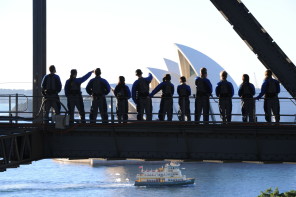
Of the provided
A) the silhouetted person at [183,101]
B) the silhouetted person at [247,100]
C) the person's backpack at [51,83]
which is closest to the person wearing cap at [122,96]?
the silhouetted person at [183,101]

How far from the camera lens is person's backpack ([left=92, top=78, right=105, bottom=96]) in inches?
816

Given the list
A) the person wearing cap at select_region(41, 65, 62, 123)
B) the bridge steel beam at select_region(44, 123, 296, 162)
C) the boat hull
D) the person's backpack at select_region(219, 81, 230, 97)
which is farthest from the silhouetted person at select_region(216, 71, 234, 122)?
the boat hull

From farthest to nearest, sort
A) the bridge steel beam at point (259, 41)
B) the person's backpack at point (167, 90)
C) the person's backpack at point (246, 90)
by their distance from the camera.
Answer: the person's backpack at point (167, 90) < the person's backpack at point (246, 90) < the bridge steel beam at point (259, 41)

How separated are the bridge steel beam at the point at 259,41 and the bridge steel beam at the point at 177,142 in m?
1.81

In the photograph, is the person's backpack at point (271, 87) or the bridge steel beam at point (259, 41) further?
the person's backpack at point (271, 87)

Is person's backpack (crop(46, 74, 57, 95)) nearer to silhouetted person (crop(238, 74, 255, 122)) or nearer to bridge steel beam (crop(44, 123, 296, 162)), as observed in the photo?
bridge steel beam (crop(44, 123, 296, 162))

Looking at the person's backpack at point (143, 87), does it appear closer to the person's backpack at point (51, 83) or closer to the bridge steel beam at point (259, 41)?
the person's backpack at point (51, 83)

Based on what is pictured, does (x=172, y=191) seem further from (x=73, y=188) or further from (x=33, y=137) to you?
(x=33, y=137)

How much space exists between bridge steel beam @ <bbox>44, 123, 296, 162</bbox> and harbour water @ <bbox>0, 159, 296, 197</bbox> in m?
72.6

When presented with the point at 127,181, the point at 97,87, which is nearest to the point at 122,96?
the point at 97,87

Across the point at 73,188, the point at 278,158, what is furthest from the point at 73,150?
the point at 73,188

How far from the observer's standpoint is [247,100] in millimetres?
20750

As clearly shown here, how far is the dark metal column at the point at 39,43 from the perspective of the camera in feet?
77.1

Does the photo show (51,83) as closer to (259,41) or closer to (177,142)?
(177,142)
